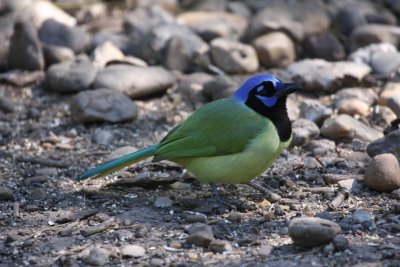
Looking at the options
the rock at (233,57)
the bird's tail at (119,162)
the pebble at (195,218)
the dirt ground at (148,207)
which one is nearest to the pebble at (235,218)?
the dirt ground at (148,207)

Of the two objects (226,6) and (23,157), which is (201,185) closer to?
(23,157)

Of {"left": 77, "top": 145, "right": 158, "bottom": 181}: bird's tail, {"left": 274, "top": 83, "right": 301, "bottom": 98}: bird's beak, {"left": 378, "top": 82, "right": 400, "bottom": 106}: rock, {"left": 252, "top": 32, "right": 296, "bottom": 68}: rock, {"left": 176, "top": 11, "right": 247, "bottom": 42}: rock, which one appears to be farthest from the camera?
{"left": 176, "top": 11, "right": 247, "bottom": 42}: rock

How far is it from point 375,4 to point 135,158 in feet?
15.7

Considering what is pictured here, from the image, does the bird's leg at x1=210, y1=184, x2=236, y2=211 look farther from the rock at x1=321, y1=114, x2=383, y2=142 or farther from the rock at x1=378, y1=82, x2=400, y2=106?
the rock at x1=378, y1=82, x2=400, y2=106

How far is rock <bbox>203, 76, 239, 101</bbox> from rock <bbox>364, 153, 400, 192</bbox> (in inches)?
81.1

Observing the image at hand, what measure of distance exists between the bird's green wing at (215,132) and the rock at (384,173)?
0.78 meters

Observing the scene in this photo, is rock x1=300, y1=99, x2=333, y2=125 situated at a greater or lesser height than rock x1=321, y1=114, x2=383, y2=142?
greater

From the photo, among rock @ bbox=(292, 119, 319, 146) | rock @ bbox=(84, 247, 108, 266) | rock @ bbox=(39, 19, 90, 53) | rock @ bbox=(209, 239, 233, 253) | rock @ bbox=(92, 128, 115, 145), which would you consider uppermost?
rock @ bbox=(39, 19, 90, 53)

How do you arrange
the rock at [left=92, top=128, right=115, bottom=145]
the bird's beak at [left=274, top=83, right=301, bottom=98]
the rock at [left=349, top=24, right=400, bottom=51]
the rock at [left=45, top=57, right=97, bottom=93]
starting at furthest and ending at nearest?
the rock at [left=349, top=24, right=400, bottom=51], the rock at [left=45, top=57, right=97, bottom=93], the rock at [left=92, top=128, right=115, bottom=145], the bird's beak at [left=274, top=83, right=301, bottom=98]

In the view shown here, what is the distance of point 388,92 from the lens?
7176 millimetres

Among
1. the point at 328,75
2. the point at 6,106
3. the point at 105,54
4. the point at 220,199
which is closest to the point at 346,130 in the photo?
the point at 328,75

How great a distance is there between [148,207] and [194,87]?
7.90ft

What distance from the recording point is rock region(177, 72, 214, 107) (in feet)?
24.7

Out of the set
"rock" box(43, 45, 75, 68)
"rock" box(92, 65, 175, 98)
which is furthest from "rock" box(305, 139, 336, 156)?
"rock" box(43, 45, 75, 68)
